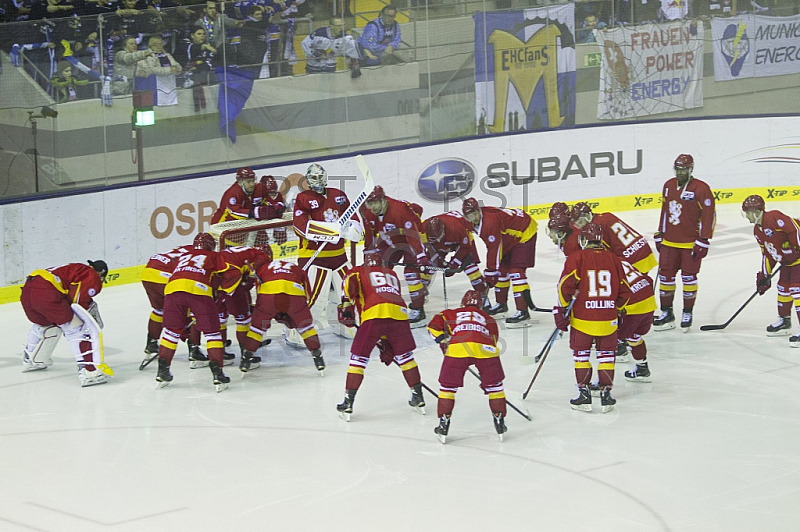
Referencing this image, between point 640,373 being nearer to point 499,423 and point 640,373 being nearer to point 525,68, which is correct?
point 499,423

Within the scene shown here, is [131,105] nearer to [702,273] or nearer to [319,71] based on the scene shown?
[319,71]

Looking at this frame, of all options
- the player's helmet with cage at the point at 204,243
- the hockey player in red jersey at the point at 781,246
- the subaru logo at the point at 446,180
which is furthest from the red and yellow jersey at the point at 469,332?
the subaru logo at the point at 446,180

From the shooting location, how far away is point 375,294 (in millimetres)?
6598

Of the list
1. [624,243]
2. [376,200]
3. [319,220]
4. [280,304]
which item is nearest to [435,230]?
[376,200]

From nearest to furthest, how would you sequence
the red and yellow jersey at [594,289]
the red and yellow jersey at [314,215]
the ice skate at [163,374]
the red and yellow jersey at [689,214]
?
the red and yellow jersey at [594,289], the ice skate at [163,374], the red and yellow jersey at [689,214], the red and yellow jersey at [314,215]

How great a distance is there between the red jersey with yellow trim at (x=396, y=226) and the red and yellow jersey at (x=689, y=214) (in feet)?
6.74

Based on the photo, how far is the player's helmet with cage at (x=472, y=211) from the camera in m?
8.67

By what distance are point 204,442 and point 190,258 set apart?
4.91 feet

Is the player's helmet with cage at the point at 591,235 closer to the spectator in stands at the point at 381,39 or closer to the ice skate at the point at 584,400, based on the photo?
the ice skate at the point at 584,400

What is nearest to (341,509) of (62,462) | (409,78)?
(62,462)

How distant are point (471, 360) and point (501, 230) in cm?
283

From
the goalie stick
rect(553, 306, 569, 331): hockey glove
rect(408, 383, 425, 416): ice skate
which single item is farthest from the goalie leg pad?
rect(553, 306, 569, 331): hockey glove

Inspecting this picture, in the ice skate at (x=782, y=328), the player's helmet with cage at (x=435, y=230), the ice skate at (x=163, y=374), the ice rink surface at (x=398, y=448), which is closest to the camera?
the ice rink surface at (x=398, y=448)

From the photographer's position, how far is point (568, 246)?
768 centimetres
